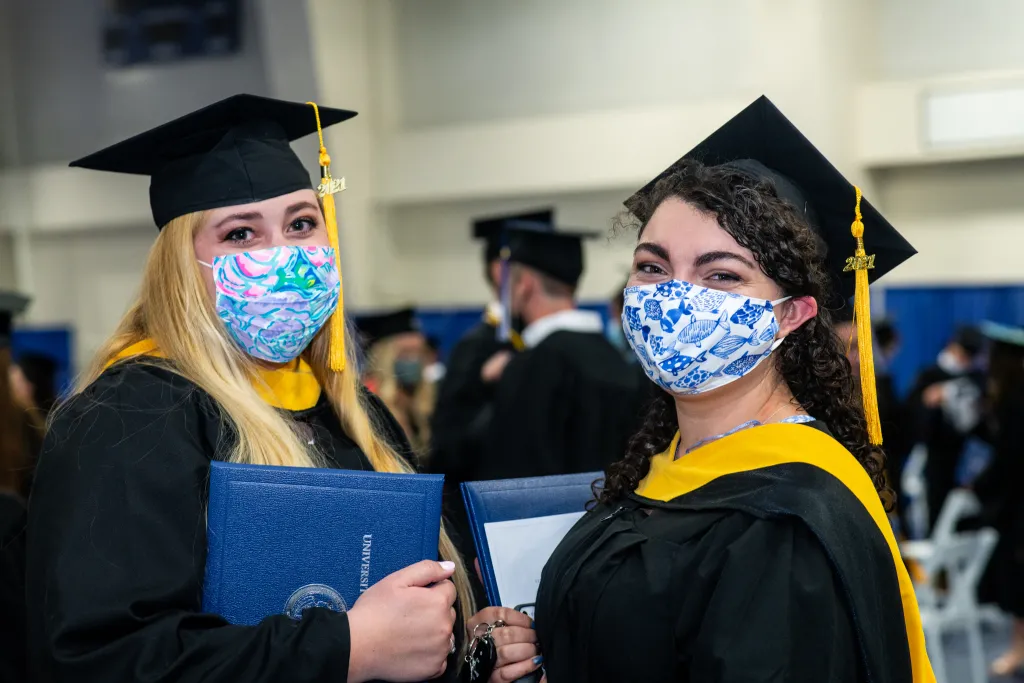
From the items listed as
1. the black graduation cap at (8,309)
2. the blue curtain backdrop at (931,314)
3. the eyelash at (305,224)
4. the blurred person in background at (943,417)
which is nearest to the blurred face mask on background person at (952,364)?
the blurred person in background at (943,417)

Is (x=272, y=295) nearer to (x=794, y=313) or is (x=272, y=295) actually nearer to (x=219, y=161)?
(x=219, y=161)

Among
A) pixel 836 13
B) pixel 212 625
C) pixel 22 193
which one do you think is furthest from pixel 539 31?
pixel 212 625

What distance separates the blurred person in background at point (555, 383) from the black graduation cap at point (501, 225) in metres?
0.19

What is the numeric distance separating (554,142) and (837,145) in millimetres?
2724

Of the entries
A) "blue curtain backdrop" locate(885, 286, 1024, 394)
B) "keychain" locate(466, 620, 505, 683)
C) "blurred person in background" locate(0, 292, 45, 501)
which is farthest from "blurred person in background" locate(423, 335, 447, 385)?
"keychain" locate(466, 620, 505, 683)

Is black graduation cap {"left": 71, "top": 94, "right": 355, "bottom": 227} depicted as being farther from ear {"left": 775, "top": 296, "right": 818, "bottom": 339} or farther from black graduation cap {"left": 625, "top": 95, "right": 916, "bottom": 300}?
ear {"left": 775, "top": 296, "right": 818, "bottom": 339}

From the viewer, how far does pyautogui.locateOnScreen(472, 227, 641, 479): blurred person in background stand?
4840mm

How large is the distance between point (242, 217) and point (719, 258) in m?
0.93

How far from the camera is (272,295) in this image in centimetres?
205

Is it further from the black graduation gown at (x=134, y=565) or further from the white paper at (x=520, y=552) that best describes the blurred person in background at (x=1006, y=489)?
the black graduation gown at (x=134, y=565)

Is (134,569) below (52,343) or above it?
above

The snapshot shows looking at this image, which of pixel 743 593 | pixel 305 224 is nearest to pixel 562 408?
pixel 305 224

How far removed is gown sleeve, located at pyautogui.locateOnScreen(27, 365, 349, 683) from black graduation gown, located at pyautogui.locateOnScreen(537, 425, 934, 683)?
0.45 metres

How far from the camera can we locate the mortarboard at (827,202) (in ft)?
6.37
